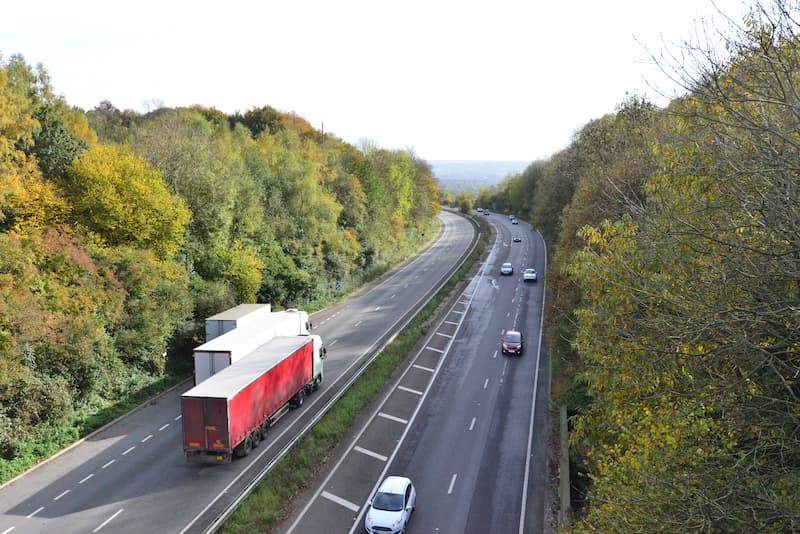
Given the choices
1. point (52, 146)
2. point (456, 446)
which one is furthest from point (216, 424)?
point (52, 146)

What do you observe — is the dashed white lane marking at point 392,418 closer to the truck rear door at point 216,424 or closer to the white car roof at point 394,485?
the white car roof at point 394,485

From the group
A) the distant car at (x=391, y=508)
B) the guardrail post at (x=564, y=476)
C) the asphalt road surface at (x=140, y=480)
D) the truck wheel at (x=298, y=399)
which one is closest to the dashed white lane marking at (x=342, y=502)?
the distant car at (x=391, y=508)

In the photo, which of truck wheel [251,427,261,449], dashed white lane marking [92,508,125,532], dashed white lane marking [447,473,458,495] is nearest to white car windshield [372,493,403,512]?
dashed white lane marking [447,473,458,495]

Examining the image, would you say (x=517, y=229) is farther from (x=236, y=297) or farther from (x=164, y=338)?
(x=164, y=338)

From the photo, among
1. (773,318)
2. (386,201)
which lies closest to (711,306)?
(773,318)

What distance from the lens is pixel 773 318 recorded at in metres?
7.85

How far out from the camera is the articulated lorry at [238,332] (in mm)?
23875

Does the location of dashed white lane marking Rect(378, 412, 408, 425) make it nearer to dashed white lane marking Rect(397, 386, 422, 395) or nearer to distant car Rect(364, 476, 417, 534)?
dashed white lane marking Rect(397, 386, 422, 395)

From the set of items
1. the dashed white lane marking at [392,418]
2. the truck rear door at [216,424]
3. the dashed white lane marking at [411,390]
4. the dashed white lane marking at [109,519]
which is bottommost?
the dashed white lane marking at [392,418]

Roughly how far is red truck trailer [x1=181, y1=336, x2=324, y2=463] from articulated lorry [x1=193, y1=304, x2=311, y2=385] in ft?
2.35

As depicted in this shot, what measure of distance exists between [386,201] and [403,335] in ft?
126

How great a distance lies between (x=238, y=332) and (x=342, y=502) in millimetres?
10270

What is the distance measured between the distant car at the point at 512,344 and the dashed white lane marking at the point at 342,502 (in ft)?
61.4

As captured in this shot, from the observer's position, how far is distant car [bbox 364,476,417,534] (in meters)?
16.8
